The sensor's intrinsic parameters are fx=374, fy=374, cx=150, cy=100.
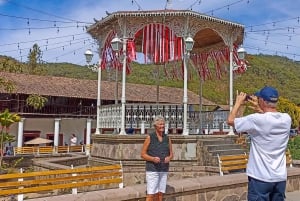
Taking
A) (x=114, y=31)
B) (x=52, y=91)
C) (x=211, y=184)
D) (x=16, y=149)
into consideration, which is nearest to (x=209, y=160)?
(x=211, y=184)

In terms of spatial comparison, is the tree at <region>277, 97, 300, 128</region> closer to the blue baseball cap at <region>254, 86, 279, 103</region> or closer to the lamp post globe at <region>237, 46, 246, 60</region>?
the lamp post globe at <region>237, 46, 246, 60</region>

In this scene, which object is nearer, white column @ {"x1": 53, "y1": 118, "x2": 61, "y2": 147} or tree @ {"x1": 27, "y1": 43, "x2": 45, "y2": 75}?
white column @ {"x1": 53, "y1": 118, "x2": 61, "y2": 147}

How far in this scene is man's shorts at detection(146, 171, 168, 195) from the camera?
5277 mm

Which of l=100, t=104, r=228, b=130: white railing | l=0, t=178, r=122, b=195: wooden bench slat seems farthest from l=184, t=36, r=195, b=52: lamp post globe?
l=0, t=178, r=122, b=195: wooden bench slat

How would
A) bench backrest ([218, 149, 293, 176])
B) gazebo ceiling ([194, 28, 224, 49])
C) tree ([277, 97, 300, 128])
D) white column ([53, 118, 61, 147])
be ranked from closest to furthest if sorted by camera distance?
1. bench backrest ([218, 149, 293, 176])
2. gazebo ceiling ([194, 28, 224, 49])
3. white column ([53, 118, 61, 147])
4. tree ([277, 97, 300, 128])

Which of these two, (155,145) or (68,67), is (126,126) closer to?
(155,145)

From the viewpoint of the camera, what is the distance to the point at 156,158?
5.18 metres

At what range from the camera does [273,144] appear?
3104 millimetres

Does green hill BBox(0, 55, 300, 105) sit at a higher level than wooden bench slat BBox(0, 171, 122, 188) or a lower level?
higher

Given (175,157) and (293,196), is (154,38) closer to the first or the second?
(175,157)

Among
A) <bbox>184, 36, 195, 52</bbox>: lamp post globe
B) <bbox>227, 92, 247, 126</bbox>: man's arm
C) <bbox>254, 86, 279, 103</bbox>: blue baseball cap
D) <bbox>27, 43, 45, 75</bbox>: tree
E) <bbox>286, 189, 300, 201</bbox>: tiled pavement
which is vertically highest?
<bbox>27, 43, 45, 75</bbox>: tree

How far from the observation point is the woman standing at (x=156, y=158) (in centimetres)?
523

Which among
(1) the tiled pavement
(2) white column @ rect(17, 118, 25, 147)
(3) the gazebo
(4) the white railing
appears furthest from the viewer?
(2) white column @ rect(17, 118, 25, 147)

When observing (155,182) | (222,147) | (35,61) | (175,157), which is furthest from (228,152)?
(35,61)
